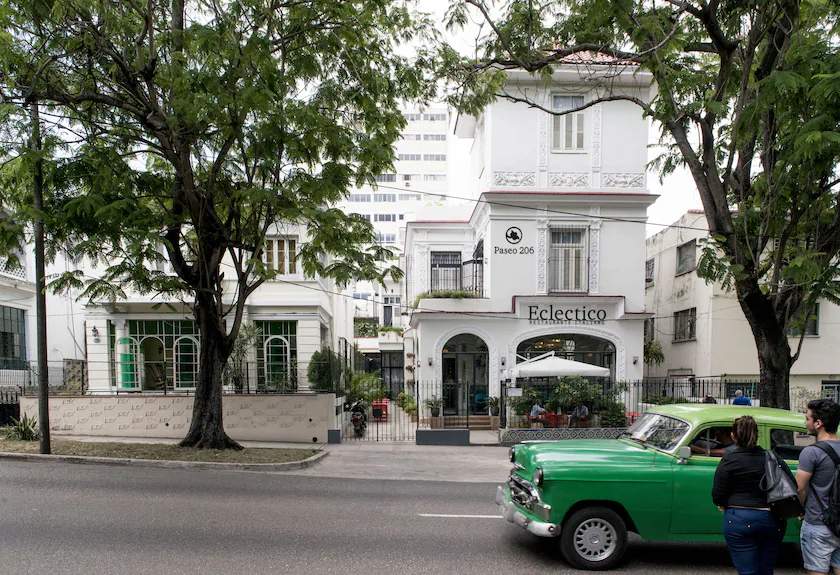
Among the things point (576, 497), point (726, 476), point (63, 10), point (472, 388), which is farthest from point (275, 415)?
point (726, 476)

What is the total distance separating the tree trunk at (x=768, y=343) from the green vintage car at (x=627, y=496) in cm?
367

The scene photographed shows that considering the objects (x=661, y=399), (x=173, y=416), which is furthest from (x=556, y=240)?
(x=173, y=416)

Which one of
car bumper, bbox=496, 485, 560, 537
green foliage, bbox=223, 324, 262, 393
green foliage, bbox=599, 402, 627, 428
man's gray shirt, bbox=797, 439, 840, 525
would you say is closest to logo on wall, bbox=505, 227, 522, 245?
green foliage, bbox=599, 402, 627, 428

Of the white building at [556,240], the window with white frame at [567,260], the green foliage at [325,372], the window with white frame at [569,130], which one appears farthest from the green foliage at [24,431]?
the window with white frame at [569,130]

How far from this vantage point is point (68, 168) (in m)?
11.4

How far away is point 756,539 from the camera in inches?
180

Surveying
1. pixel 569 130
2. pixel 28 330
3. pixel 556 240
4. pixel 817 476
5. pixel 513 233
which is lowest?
pixel 817 476

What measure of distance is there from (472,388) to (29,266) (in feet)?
59.1

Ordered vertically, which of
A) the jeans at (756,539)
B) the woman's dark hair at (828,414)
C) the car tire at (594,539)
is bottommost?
the car tire at (594,539)

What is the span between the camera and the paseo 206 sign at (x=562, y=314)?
20.0m

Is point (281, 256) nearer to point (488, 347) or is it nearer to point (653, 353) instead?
point (488, 347)

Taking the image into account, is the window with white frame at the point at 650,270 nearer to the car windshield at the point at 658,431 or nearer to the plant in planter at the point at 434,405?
the plant in planter at the point at 434,405

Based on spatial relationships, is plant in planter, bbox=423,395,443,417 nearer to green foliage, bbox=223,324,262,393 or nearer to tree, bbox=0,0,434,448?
green foliage, bbox=223,324,262,393

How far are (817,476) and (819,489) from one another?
0.09 metres
